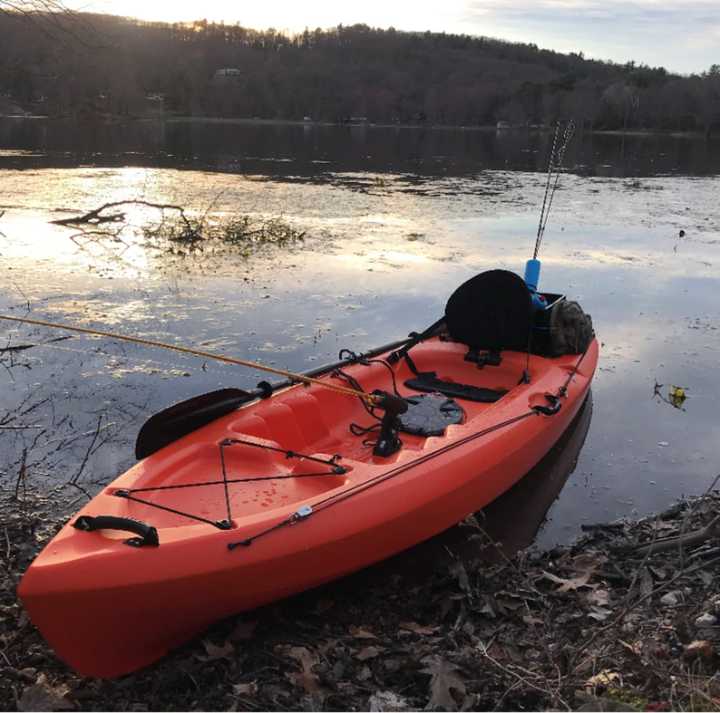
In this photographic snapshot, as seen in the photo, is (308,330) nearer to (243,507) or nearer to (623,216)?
(243,507)

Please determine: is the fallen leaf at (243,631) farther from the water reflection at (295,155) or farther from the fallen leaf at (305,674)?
the water reflection at (295,155)

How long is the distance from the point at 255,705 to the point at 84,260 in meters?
9.39

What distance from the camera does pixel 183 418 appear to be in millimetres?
4500

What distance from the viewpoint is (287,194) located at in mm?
18391

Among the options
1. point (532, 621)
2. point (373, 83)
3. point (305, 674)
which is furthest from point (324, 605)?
point (373, 83)

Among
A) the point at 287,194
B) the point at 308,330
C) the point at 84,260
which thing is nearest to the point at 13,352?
the point at 308,330

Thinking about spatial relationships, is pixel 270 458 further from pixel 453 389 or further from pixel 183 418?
pixel 453 389

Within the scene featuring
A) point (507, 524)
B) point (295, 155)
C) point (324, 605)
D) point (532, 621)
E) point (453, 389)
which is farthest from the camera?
point (295, 155)

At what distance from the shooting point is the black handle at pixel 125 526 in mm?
3283

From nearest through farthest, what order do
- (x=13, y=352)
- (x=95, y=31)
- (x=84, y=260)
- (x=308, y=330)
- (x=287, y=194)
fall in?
(x=95, y=31)
(x=13, y=352)
(x=308, y=330)
(x=84, y=260)
(x=287, y=194)

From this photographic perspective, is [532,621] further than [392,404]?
No

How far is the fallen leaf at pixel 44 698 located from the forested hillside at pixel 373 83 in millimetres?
38413

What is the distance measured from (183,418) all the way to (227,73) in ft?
321

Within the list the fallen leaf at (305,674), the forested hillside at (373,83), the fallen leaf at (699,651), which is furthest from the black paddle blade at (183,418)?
the forested hillside at (373,83)
